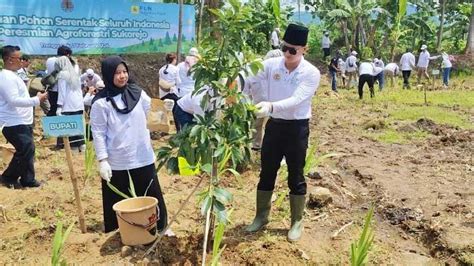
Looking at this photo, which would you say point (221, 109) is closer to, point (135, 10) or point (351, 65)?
point (135, 10)

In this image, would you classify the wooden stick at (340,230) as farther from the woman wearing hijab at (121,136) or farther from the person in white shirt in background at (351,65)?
the person in white shirt in background at (351,65)

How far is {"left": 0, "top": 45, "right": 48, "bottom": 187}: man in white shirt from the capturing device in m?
4.85

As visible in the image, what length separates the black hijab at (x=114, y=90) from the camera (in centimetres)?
333

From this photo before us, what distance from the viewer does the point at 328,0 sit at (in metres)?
22.0

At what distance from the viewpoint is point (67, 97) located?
259 inches

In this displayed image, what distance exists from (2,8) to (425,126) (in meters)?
8.46

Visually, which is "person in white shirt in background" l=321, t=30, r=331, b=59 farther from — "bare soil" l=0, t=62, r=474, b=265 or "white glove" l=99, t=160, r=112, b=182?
"white glove" l=99, t=160, r=112, b=182

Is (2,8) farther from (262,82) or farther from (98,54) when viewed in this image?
(262,82)

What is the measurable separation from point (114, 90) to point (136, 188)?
0.76m

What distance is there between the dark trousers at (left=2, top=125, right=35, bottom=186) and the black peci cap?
3238 mm

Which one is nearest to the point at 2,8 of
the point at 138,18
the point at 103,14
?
the point at 103,14

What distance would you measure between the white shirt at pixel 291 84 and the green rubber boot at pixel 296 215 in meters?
0.66

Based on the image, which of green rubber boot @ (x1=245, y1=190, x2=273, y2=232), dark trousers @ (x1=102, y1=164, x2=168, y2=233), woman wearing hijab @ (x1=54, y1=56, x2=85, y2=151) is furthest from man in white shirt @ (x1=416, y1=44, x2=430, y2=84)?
dark trousers @ (x1=102, y1=164, x2=168, y2=233)

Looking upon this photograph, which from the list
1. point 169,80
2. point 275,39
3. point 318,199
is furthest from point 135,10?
point 318,199
